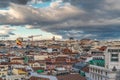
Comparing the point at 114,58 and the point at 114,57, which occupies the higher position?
the point at 114,57

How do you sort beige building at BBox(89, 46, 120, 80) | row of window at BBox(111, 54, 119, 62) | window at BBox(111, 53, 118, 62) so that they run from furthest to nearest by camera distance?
window at BBox(111, 53, 118, 62)
row of window at BBox(111, 54, 119, 62)
beige building at BBox(89, 46, 120, 80)

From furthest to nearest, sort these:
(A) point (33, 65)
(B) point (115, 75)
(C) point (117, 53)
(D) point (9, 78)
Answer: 1. (A) point (33, 65)
2. (D) point (9, 78)
3. (C) point (117, 53)
4. (B) point (115, 75)

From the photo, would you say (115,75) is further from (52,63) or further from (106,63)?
(52,63)

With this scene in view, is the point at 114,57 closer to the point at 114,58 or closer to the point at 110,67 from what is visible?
the point at 114,58

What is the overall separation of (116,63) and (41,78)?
75.3 ft

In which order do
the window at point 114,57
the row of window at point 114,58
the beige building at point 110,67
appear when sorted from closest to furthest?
1. the beige building at point 110,67
2. the row of window at point 114,58
3. the window at point 114,57

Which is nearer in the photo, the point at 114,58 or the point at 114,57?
the point at 114,57

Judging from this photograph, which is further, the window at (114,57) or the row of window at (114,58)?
the window at (114,57)

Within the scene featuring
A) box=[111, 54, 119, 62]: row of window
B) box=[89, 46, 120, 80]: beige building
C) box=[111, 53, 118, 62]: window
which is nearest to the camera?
box=[89, 46, 120, 80]: beige building

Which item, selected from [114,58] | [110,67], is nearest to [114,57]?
[114,58]

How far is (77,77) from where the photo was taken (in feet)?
354

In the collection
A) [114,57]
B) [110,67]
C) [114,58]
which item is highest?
[114,57]

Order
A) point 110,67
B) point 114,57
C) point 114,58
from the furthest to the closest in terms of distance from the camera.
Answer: point 114,58
point 114,57
point 110,67

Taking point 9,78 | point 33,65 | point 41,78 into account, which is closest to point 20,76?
point 9,78
